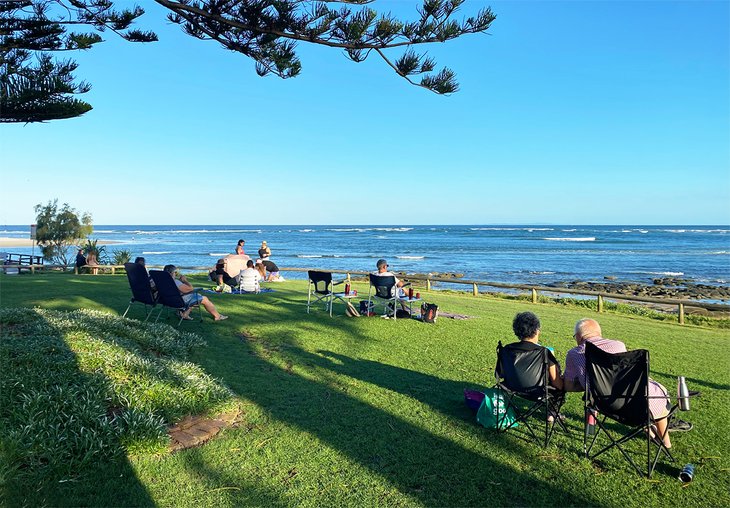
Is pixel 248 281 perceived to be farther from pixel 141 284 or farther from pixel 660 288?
pixel 660 288

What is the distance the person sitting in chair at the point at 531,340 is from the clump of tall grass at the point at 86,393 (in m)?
2.44

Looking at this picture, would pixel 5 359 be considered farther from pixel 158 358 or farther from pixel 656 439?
pixel 656 439

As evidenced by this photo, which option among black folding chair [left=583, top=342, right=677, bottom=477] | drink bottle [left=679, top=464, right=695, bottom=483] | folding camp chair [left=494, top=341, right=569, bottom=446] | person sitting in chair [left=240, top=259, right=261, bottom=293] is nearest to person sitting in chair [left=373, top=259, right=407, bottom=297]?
person sitting in chair [left=240, top=259, right=261, bottom=293]

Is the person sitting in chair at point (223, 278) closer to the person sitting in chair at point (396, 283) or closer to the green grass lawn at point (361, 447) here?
the person sitting in chair at point (396, 283)

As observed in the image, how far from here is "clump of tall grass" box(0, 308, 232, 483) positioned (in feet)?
10.4

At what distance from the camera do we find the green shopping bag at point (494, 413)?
392 centimetres

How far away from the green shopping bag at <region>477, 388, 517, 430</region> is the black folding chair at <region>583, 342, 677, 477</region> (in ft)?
1.90

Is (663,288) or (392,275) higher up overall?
(392,275)

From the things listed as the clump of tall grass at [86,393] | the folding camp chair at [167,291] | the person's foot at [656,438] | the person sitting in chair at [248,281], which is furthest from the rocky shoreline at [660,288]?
the person's foot at [656,438]

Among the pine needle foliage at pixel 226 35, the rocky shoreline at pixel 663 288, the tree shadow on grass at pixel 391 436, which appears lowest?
the rocky shoreline at pixel 663 288

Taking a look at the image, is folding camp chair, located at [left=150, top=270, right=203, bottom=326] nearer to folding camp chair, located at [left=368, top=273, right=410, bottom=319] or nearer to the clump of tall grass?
the clump of tall grass

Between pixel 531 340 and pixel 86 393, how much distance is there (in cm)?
345

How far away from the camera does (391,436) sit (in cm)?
373

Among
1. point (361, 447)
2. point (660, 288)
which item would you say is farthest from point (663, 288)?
point (361, 447)
